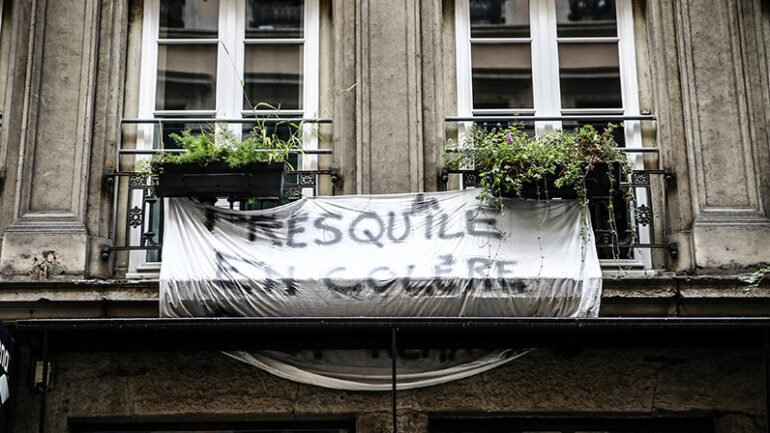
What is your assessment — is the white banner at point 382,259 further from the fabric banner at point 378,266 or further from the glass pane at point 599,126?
the glass pane at point 599,126

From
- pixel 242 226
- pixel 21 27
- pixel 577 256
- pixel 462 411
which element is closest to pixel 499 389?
pixel 462 411

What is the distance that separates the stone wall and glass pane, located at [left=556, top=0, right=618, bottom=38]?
297 cm

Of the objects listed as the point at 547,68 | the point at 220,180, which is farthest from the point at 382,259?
the point at 547,68

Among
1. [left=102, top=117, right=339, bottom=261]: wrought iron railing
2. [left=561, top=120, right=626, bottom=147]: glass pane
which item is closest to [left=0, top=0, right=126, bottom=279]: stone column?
[left=102, top=117, right=339, bottom=261]: wrought iron railing

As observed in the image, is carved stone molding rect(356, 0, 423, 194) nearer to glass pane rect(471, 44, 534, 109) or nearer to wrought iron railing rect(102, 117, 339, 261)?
A: wrought iron railing rect(102, 117, 339, 261)

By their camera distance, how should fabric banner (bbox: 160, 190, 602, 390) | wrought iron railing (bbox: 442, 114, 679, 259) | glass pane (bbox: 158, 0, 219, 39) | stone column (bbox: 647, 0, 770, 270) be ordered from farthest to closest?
glass pane (bbox: 158, 0, 219, 39), wrought iron railing (bbox: 442, 114, 679, 259), stone column (bbox: 647, 0, 770, 270), fabric banner (bbox: 160, 190, 602, 390)

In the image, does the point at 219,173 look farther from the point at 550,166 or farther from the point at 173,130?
the point at 550,166

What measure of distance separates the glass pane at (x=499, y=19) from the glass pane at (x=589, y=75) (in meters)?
0.43

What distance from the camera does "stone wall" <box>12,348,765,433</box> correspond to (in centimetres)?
714

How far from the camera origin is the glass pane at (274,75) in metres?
8.18

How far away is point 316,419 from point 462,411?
1152 millimetres

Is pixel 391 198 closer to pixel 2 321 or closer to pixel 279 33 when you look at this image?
pixel 279 33

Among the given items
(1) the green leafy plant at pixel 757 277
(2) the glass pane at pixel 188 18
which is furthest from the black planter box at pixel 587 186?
(2) the glass pane at pixel 188 18

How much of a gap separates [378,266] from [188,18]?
3122 millimetres
